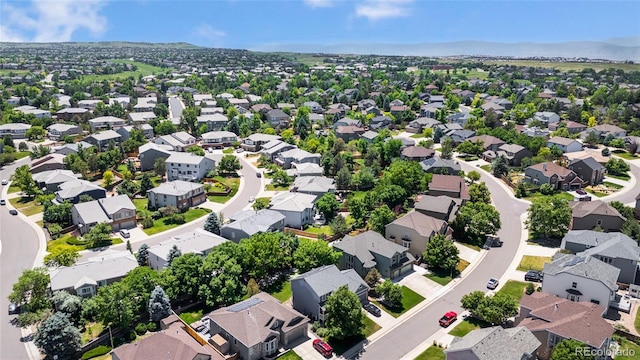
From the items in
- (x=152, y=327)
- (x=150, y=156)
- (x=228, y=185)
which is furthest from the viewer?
(x=150, y=156)

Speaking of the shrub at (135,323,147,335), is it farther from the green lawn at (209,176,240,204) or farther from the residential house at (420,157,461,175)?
the residential house at (420,157,461,175)

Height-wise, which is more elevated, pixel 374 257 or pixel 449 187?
pixel 449 187

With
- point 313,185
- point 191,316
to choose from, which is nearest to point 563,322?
point 191,316

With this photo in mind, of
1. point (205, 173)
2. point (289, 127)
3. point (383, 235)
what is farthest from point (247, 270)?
point (289, 127)

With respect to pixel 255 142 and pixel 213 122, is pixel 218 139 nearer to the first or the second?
pixel 255 142

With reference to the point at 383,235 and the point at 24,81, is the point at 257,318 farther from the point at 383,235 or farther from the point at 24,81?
the point at 24,81

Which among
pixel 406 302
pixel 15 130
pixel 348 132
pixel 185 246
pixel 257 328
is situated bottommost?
pixel 406 302
